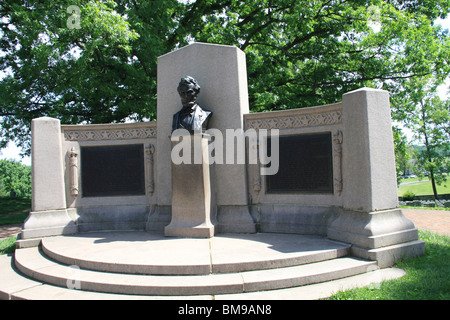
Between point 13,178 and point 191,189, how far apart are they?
60.5 metres

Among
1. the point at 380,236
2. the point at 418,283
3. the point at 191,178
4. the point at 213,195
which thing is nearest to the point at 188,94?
the point at 191,178

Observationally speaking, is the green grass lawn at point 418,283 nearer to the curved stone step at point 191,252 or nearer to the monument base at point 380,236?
the monument base at point 380,236

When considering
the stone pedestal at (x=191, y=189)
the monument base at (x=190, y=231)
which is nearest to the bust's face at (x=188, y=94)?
the stone pedestal at (x=191, y=189)

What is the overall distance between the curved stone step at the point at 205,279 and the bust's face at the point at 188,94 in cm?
368

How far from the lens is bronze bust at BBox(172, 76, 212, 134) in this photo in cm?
689

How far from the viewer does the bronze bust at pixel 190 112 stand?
6.89m

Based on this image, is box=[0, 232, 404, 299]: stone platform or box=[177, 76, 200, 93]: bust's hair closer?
box=[0, 232, 404, 299]: stone platform

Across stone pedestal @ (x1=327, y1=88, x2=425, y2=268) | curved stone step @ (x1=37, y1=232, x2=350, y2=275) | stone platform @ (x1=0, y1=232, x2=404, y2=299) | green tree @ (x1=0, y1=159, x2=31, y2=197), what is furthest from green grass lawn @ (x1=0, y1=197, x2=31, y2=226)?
green tree @ (x1=0, y1=159, x2=31, y2=197)

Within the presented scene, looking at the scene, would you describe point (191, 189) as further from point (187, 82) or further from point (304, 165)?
point (304, 165)

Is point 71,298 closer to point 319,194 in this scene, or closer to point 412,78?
point 319,194

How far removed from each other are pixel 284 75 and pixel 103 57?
8667 millimetres

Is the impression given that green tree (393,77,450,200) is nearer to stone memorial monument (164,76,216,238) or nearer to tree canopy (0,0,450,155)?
tree canopy (0,0,450,155)

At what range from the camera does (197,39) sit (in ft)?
52.3

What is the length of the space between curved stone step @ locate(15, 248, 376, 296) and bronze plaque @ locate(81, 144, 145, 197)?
10.3 feet
